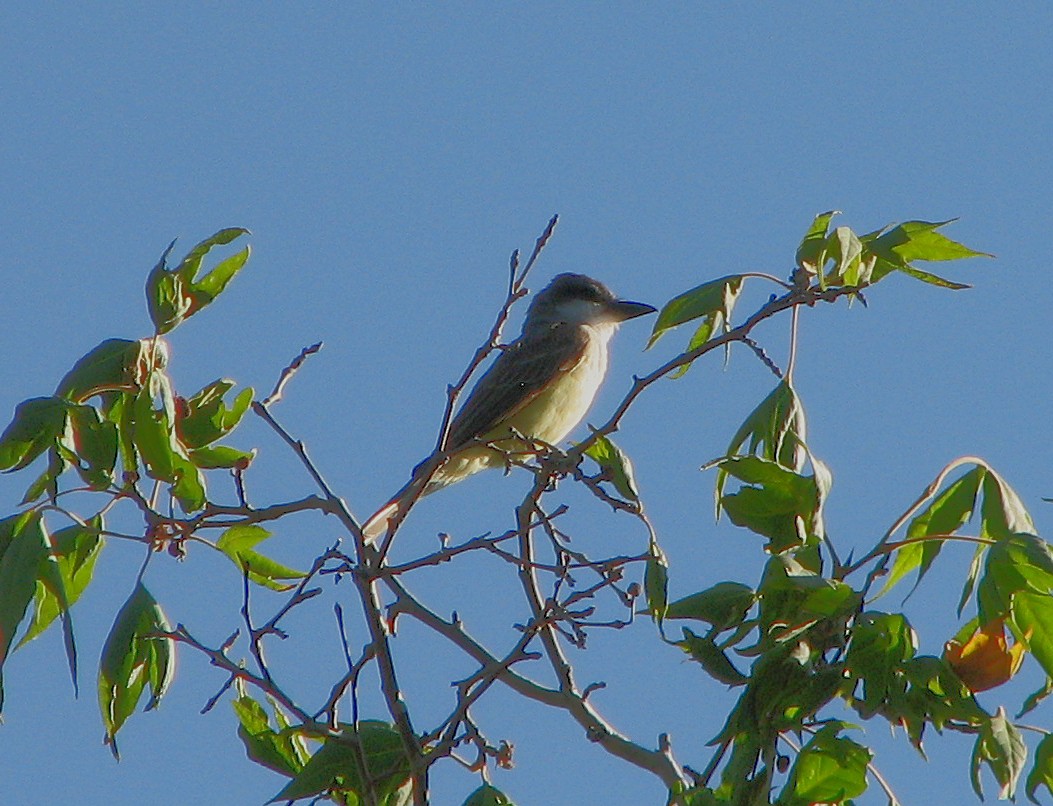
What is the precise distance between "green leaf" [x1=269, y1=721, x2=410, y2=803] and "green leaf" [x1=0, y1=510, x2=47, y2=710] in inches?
23.6

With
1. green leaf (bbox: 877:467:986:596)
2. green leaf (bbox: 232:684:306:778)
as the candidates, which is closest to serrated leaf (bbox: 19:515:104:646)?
green leaf (bbox: 232:684:306:778)

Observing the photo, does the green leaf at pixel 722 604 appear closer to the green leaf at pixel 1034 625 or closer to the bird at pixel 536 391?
the green leaf at pixel 1034 625

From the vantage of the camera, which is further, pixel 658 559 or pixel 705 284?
pixel 705 284

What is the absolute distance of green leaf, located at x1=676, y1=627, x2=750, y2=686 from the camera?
2.97 metres

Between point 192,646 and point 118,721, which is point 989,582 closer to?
point 192,646

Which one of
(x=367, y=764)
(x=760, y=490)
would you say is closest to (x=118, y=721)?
(x=367, y=764)

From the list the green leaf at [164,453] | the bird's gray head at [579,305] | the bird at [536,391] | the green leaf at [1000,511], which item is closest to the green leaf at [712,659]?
the green leaf at [1000,511]

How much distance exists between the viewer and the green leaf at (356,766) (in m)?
3.18

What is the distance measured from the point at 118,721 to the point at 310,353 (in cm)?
100

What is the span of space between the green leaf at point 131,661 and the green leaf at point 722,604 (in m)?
1.11

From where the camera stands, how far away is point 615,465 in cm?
345

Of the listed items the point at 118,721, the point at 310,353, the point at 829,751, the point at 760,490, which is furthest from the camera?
the point at 310,353

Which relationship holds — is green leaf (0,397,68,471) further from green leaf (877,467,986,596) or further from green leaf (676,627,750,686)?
green leaf (877,467,986,596)

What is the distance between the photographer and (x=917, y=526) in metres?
3.24
